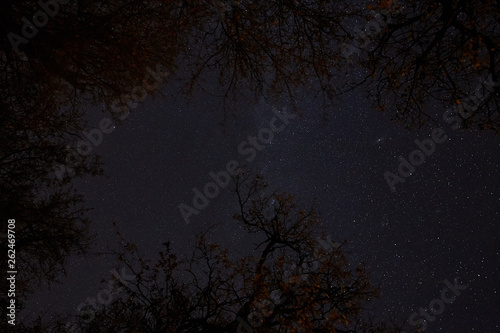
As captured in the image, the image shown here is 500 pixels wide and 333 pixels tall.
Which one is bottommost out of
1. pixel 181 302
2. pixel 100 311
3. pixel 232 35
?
pixel 181 302

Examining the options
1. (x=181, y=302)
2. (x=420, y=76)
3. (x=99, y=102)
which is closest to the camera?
(x=420, y=76)

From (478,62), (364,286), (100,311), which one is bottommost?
(364,286)

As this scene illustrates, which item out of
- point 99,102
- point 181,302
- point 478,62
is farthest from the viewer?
point 99,102

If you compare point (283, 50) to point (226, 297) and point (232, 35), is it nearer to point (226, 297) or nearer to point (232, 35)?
point (232, 35)

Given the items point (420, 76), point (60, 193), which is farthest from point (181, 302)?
point (420, 76)

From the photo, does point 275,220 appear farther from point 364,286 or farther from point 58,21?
point 58,21

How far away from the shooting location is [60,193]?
31.9 ft

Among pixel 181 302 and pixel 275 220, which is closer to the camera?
pixel 181 302

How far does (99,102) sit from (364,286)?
871 centimetres

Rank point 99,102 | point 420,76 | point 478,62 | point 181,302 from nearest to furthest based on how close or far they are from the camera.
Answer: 1. point 478,62
2. point 420,76
3. point 181,302
4. point 99,102

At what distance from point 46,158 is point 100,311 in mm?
4309

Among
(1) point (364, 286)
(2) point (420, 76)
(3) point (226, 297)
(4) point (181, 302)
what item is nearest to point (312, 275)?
(1) point (364, 286)

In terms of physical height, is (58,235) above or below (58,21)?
below

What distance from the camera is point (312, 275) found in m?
9.73
